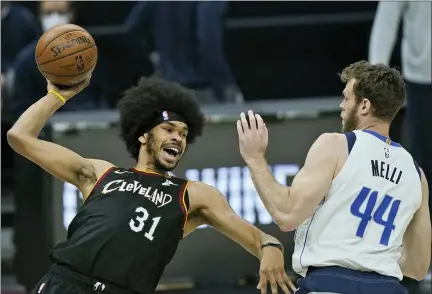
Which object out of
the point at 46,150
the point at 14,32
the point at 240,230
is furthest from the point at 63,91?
the point at 14,32

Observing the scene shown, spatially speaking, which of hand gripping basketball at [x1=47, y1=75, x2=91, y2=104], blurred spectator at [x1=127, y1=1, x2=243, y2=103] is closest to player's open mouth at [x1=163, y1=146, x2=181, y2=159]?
hand gripping basketball at [x1=47, y1=75, x2=91, y2=104]

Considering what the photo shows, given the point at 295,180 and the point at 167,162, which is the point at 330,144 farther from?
the point at 167,162

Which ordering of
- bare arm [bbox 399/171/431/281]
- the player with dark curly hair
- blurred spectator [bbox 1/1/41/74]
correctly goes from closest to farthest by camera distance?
1. bare arm [bbox 399/171/431/281]
2. the player with dark curly hair
3. blurred spectator [bbox 1/1/41/74]

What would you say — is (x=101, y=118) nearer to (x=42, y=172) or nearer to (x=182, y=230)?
(x=42, y=172)

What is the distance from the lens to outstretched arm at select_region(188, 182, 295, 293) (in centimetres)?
446

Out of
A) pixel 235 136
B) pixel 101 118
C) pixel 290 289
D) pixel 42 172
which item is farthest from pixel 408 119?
pixel 290 289

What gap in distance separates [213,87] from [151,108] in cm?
277

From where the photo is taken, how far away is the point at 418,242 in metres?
4.62

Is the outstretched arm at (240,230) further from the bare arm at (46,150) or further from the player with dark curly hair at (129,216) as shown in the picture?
the bare arm at (46,150)

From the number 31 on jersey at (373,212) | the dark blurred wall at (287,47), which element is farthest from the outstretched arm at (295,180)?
the dark blurred wall at (287,47)

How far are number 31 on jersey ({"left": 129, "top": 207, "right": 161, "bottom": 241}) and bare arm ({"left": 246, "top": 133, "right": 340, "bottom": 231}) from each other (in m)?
0.86

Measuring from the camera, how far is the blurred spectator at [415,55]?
7.85 m

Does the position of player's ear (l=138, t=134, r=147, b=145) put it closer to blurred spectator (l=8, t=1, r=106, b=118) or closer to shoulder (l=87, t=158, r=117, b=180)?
shoulder (l=87, t=158, r=117, b=180)

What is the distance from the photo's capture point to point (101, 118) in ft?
26.3
